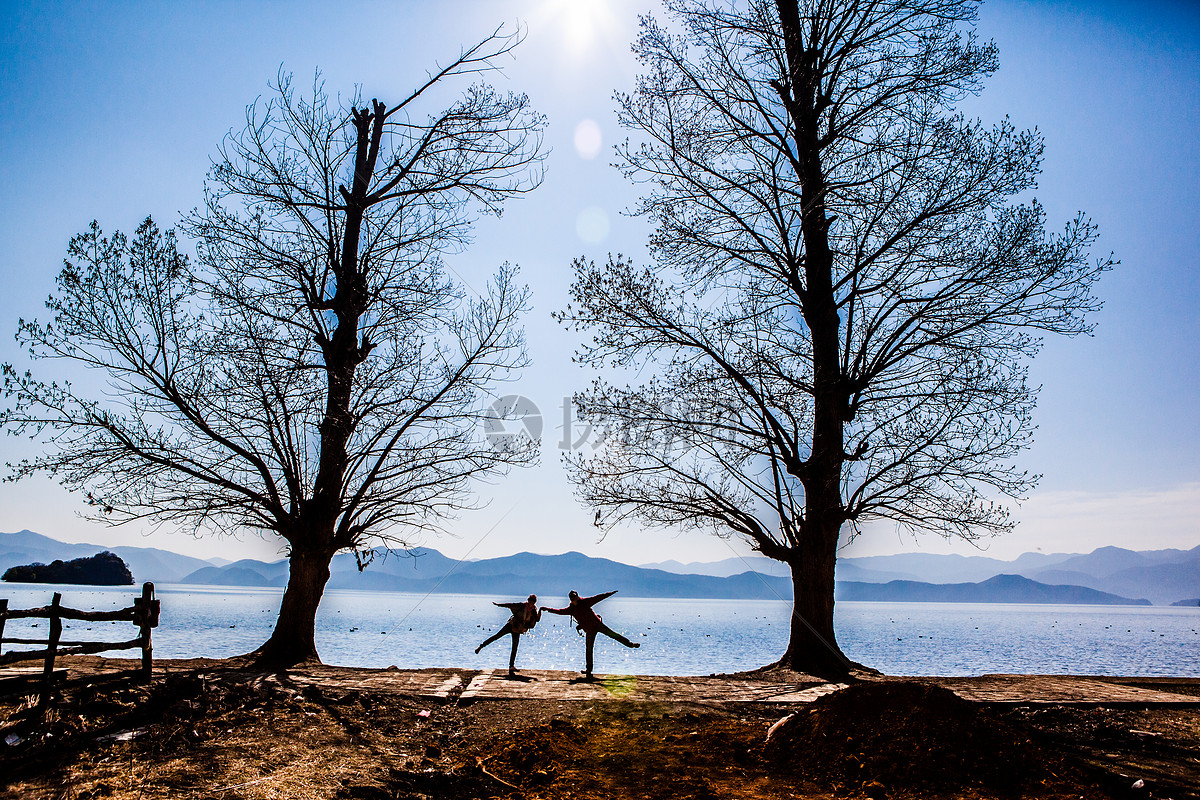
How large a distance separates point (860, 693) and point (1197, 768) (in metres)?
3.13

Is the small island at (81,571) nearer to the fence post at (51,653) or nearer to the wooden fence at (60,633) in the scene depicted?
the wooden fence at (60,633)

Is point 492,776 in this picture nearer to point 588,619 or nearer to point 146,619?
point 588,619

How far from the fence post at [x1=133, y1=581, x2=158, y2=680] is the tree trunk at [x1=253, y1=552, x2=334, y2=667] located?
2.83 metres

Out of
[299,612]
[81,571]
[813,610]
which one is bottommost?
[81,571]

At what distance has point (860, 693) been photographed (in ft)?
21.7

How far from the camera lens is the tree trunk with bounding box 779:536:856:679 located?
1229cm

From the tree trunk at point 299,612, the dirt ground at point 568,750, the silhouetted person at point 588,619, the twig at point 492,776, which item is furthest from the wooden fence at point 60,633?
the silhouetted person at point 588,619

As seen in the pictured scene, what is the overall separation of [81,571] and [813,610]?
467 ft

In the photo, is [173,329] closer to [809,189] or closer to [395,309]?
[395,309]

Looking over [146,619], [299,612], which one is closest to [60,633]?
[146,619]

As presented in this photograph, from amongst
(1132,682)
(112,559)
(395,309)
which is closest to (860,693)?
(1132,682)

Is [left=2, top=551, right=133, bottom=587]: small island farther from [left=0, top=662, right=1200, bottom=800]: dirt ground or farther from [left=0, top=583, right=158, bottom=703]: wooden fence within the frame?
[left=0, top=662, right=1200, bottom=800]: dirt ground

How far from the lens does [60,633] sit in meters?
9.15

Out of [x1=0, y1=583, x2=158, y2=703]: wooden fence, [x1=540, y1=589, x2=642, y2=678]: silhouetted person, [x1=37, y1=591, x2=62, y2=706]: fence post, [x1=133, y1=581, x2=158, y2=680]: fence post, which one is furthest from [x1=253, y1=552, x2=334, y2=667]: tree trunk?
[x1=540, y1=589, x2=642, y2=678]: silhouetted person
